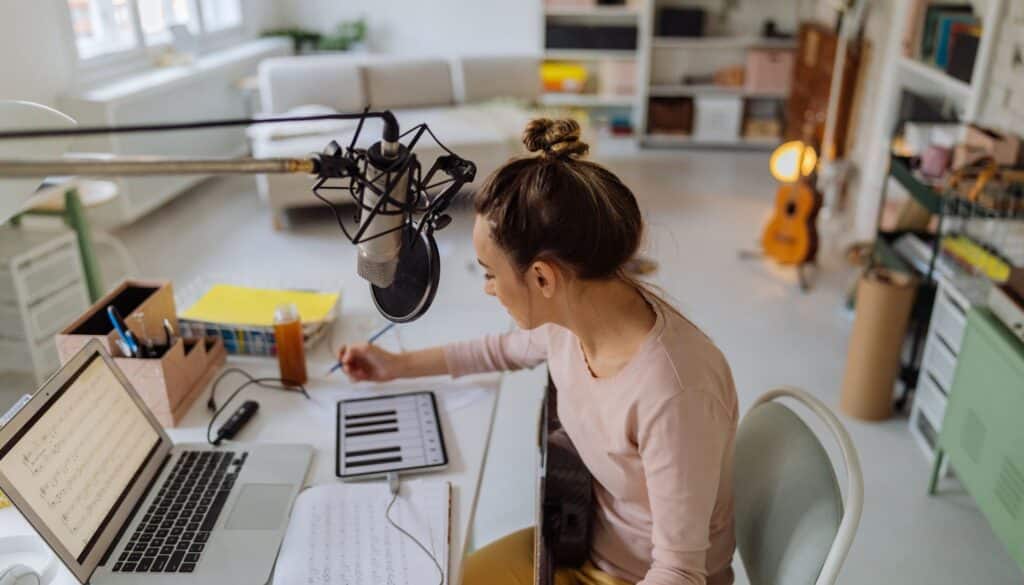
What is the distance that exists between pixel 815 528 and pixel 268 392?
3.25ft

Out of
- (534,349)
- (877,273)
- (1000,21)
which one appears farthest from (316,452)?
(1000,21)

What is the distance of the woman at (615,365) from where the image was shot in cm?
106

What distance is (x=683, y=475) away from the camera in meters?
1.05

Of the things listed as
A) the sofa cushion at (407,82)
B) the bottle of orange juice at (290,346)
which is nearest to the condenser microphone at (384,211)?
the bottle of orange juice at (290,346)

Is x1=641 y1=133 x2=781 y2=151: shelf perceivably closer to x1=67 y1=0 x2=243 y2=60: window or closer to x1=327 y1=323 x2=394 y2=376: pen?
x1=67 y1=0 x2=243 y2=60: window

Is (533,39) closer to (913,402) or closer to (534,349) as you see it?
(913,402)

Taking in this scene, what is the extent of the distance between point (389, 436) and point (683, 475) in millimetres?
537

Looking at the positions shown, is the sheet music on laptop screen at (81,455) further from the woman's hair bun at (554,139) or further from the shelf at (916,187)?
the shelf at (916,187)

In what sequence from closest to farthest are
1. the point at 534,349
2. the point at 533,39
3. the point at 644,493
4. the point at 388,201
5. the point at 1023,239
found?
the point at 388,201 < the point at 644,493 < the point at 534,349 < the point at 1023,239 < the point at 533,39

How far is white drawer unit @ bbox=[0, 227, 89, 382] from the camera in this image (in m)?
2.59

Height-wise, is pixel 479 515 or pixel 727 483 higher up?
pixel 727 483

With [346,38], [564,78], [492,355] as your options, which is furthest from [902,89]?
[346,38]

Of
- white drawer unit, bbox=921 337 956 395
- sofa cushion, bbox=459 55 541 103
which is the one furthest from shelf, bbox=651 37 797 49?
white drawer unit, bbox=921 337 956 395

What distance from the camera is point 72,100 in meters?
3.89
